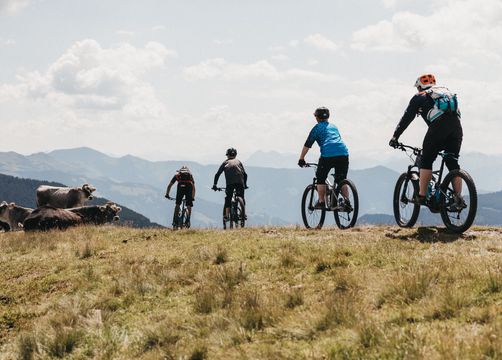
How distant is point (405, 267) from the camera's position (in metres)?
8.05

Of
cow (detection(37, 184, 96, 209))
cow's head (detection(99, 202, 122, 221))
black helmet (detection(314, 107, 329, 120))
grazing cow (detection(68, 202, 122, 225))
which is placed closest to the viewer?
black helmet (detection(314, 107, 329, 120))

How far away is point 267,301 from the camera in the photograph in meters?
7.04

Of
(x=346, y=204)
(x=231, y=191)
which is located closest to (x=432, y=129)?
(x=346, y=204)

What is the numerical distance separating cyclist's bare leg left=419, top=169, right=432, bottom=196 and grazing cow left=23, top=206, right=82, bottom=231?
45.9 feet

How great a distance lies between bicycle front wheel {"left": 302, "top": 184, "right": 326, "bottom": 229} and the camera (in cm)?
1531

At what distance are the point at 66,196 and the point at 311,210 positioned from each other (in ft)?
60.7

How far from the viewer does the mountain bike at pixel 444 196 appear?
1039 centimetres

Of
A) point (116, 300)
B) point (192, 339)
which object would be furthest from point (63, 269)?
point (192, 339)

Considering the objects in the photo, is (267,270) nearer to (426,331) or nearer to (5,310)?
(426,331)

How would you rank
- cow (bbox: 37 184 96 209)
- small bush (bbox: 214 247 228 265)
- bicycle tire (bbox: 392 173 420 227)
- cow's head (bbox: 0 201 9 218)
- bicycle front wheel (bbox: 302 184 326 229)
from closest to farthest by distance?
small bush (bbox: 214 247 228 265) < bicycle tire (bbox: 392 173 420 227) < bicycle front wheel (bbox: 302 184 326 229) < cow (bbox: 37 184 96 209) < cow's head (bbox: 0 201 9 218)

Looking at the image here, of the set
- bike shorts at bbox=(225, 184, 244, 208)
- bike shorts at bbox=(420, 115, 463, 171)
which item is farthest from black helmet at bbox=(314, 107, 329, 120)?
bike shorts at bbox=(225, 184, 244, 208)

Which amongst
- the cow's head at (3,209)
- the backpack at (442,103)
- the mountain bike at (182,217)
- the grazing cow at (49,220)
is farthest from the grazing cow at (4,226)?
the backpack at (442,103)

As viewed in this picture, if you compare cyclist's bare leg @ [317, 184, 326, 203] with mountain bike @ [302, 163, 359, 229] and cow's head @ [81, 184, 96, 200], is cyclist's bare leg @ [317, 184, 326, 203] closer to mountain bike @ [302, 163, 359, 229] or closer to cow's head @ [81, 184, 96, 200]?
mountain bike @ [302, 163, 359, 229]

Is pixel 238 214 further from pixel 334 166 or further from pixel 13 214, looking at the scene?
pixel 13 214
